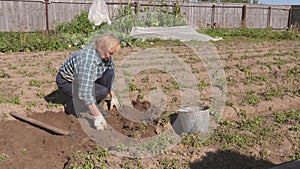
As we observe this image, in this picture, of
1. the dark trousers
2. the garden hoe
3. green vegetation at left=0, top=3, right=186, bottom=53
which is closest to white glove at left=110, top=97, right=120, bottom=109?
the dark trousers

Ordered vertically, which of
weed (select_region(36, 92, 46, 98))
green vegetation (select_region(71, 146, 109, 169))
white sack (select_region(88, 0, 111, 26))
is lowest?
green vegetation (select_region(71, 146, 109, 169))

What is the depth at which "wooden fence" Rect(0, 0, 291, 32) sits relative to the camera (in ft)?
46.0

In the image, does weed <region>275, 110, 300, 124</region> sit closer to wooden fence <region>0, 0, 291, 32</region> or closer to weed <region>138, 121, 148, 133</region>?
weed <region>138, 121, 148, 133</region>

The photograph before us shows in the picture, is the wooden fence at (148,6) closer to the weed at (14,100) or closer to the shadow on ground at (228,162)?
the weed at (14,100)

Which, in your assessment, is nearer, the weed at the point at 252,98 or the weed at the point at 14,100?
the weed at the point at 14,100

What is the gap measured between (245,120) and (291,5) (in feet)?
67.4

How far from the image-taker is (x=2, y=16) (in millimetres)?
13750

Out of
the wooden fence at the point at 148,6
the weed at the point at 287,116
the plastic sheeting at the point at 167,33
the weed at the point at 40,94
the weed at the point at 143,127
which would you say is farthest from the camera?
the wooden fence at the point at 148,6

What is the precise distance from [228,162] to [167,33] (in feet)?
30.5

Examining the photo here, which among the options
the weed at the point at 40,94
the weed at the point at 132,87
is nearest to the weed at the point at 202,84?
the weed at the point at 132,87

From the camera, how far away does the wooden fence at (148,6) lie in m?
14.0

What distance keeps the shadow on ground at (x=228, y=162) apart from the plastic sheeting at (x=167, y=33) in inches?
318

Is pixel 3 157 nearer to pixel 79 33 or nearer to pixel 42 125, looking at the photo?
pixel 42 125

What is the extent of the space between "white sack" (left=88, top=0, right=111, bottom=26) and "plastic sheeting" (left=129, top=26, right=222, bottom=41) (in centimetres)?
242
